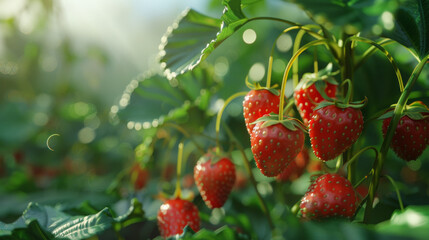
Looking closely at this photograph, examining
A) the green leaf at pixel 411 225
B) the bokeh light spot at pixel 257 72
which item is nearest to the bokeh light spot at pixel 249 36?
the bokeh light spot at pixel 257 72

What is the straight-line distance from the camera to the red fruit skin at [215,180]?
2.64 ft

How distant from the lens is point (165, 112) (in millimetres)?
1095

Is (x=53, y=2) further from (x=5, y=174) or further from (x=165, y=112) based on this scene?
(x=165, y=112)

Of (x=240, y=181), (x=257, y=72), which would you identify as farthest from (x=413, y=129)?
(x=240, y=181)

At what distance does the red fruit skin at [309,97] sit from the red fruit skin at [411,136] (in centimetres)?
12

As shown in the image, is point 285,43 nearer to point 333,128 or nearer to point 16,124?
point 333,128

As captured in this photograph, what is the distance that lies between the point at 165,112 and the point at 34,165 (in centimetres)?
131

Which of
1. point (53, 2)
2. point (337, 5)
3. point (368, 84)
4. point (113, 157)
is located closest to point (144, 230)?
point (368, 84)

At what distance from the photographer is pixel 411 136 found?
2.09ft

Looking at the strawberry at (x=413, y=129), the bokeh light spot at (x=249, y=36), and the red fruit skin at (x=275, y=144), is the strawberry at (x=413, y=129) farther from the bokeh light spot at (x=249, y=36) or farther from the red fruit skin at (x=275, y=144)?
the bokeh light spot at (x=249, y=36)

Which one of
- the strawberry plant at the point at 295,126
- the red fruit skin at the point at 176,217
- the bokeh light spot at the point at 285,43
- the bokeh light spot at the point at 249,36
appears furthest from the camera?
the bokeh light spot at the point at 249,36

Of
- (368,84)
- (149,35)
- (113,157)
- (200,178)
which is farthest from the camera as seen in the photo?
(149,35)

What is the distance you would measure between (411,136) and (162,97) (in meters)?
0.69

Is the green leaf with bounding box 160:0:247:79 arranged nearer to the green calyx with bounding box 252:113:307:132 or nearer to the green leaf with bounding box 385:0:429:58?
the green calyx with bounding box 252:113:307:132
